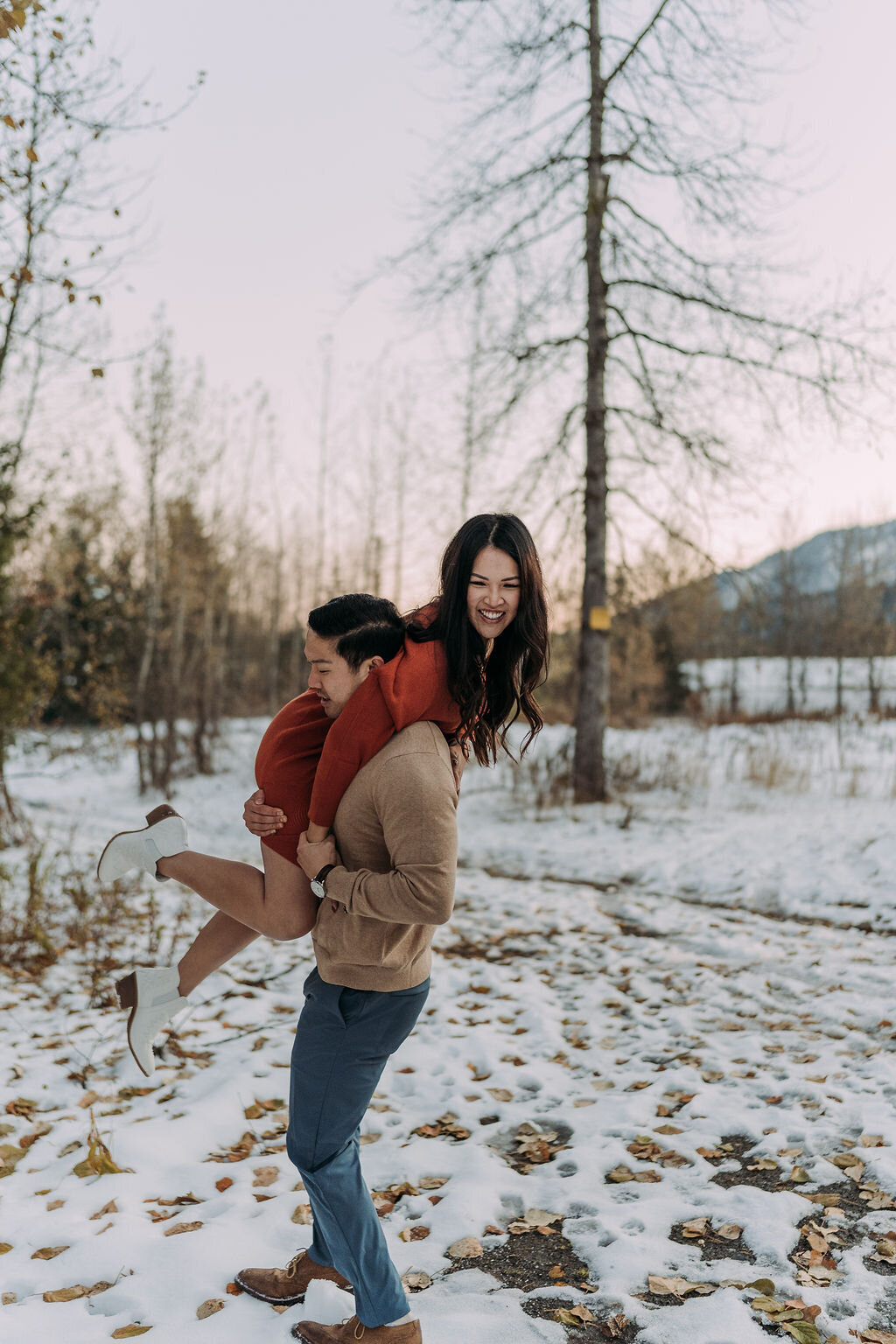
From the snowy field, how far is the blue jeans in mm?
420

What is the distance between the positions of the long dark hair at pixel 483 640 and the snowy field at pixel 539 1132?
1.66 metres

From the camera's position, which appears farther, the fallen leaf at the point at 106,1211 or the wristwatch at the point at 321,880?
the fallen leaf at the point at 106,1211

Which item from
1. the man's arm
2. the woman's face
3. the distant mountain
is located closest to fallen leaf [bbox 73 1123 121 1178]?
the man's arm

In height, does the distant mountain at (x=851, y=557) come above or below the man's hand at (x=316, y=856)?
above

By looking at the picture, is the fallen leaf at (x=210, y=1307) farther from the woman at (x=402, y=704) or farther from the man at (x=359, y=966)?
the woman at (x=402, y=704)

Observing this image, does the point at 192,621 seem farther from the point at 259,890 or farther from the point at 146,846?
the point at 259,890

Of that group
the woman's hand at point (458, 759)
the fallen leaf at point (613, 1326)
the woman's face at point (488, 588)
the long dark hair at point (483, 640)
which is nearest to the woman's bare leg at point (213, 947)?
the woman's hand at point (458, 759)

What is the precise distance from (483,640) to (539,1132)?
2.48 meters

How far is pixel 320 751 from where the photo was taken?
7.18 ft

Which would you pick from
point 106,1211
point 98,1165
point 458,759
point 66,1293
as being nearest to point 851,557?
point 458,759

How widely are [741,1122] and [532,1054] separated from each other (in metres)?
1.13

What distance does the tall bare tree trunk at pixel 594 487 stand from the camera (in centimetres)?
1037

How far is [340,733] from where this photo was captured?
6.44 feet

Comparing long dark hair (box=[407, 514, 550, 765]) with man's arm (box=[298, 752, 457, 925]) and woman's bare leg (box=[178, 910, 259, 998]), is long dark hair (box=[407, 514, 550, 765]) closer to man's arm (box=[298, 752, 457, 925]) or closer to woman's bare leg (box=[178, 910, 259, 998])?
man's arm (box=[298, 752, 457, 925])
